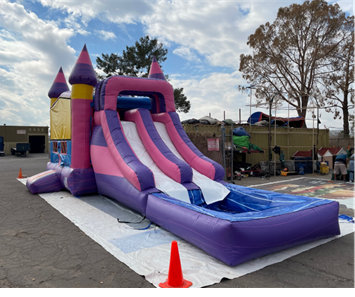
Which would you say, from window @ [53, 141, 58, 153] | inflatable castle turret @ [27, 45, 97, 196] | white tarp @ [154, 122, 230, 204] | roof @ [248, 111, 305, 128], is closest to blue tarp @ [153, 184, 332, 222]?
white tarp @ [154, 122, 230, 204]

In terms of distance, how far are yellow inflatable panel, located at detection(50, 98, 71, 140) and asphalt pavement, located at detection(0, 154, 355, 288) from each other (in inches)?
145

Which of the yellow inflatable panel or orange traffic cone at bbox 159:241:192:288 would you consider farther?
the yellow inflatable panel

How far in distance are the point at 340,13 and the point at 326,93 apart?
558cm

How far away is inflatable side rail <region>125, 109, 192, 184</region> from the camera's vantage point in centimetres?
592

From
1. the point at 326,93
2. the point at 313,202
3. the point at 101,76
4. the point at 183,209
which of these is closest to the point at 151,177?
the point at 183,209

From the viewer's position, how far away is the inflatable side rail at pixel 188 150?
6508mm

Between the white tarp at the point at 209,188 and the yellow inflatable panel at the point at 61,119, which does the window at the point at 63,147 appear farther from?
the white tarp at the point at 209,188

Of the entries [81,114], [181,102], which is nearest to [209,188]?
[81,114]

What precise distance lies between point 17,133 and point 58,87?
23906 millimetres

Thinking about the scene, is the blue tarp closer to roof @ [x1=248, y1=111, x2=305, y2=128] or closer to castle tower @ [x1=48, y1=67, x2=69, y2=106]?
castle tower @ [x1=48, y1=67, x2=69, y2=106]

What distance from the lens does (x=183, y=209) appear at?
4254 mm

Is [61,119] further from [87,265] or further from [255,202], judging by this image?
[255,202]

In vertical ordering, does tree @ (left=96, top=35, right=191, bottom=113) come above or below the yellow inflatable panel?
above

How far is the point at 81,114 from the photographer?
747cm
